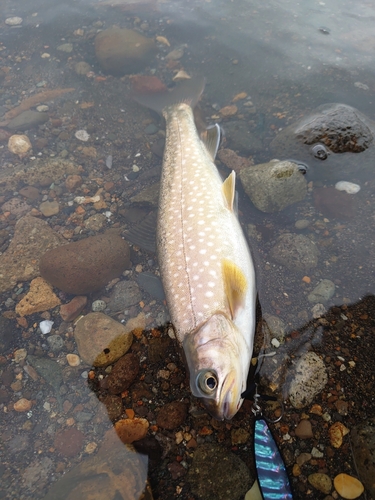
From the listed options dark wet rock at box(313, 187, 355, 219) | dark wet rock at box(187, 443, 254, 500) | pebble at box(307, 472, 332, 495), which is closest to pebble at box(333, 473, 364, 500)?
pebble at box(307, 472, 332, 495)

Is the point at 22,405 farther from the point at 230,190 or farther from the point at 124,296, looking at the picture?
the point at 230,190

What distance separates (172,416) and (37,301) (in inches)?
88.4

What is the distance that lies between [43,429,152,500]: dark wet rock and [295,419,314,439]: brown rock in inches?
56.1

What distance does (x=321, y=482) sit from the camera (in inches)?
106

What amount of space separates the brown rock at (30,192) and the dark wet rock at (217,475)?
4.36 meters

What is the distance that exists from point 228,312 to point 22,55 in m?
7.48

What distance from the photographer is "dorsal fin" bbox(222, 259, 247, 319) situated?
318 centimetres

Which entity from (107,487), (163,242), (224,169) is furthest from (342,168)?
(107,487)

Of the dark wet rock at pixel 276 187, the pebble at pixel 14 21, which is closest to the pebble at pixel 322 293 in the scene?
the dark wet rock at pixel 276 187

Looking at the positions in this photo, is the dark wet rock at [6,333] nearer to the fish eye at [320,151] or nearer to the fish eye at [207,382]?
the fish eye at [207,382]

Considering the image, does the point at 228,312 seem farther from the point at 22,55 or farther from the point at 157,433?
the point at 22,55

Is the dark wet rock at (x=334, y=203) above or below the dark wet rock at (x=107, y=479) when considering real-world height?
above

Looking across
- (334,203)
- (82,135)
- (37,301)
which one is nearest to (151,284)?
(37,301)

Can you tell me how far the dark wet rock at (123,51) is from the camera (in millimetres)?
6672
